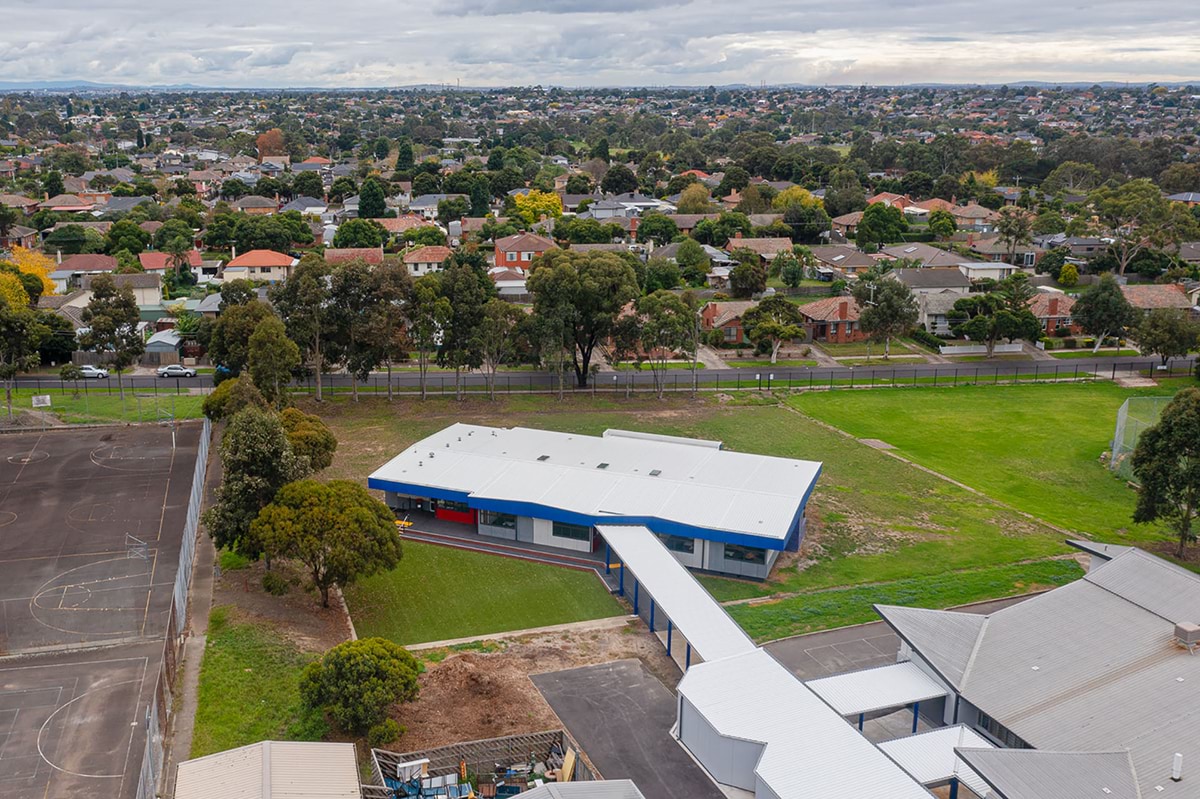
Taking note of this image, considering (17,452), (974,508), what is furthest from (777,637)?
(17,452)

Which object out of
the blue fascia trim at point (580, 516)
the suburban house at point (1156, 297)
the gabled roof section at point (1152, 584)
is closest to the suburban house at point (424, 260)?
the blue fascia trim at point (580, 516)

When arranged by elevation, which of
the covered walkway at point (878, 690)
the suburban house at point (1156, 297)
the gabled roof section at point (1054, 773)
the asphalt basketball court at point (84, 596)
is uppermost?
the suburban house at point (1156, 297)

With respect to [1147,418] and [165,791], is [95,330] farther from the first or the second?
[1147,418]

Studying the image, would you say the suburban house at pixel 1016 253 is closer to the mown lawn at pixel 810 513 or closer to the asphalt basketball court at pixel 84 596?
the mown lawn at pixel 810 513

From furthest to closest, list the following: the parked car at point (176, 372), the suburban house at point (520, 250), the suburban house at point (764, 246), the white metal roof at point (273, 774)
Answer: the suburban house at point (764, 246) < the suburban house at point (520, 250) < the parked car at point (176, 372) < the white metal roof at point (273, 774)

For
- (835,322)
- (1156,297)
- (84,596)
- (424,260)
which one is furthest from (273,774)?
(1156,297)

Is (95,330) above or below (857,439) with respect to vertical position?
above

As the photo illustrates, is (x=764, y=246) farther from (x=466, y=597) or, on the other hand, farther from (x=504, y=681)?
(x=504, y=681)
